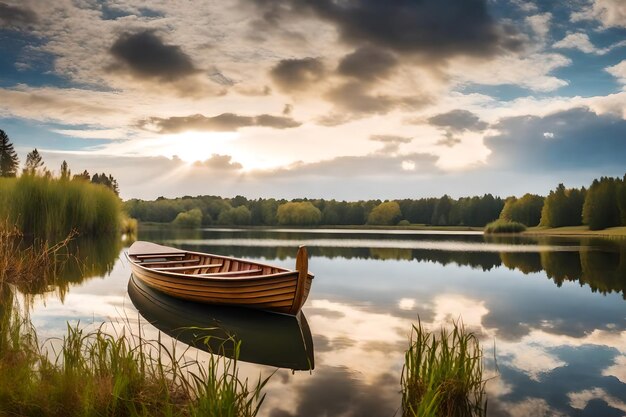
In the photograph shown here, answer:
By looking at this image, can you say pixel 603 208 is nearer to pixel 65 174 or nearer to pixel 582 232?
pixel 582 232

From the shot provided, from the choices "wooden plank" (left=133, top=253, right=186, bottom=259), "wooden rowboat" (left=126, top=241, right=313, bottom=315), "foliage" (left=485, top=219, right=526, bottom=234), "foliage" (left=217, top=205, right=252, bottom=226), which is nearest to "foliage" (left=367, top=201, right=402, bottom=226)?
"foliage" (left=217, top=205, right=252, bottom=226)

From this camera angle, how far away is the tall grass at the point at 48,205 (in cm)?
2511

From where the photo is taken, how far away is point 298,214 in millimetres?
121625

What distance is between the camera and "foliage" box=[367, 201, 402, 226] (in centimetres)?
12450

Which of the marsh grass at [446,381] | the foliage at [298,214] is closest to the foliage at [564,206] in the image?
the foliage at [298,214]

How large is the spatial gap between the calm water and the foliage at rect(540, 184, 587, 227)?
2359 inches

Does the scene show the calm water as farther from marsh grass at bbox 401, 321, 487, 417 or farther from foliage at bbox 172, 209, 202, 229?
foliage at bbox 172, 209, 202, 229

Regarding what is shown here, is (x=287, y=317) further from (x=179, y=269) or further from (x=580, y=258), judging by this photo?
(x=580, y=258)

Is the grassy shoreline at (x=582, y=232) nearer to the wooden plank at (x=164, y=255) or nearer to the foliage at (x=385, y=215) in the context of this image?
the foliage at (x=385, y=215)

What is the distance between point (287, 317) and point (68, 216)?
2255 cm

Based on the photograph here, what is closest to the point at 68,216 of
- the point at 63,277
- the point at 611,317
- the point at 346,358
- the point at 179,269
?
the point at 63,277

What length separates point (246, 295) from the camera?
11141mm

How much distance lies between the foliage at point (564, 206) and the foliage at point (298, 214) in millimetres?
57892

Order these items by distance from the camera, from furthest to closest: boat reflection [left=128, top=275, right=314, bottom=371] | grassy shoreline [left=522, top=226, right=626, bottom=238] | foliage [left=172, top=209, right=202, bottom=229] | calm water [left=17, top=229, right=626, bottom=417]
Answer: foliage [left=172, top=209, right=202, bottom=229]
grassy shoreline [left=522, top=226, right=626, bottom=238]
boat reflection [left=128, top=275, right=314, bottom=371]
calm water [left=17, top=229, right=626, bottom=417]
